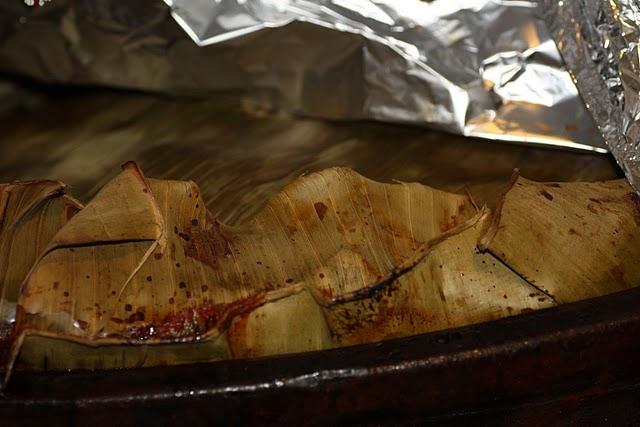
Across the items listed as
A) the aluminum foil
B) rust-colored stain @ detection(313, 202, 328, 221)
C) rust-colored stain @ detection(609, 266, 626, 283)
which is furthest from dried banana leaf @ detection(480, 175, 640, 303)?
the aluminum foil

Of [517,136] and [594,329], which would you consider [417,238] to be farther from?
[517,136]

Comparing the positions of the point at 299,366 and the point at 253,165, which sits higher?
the point at 299,366

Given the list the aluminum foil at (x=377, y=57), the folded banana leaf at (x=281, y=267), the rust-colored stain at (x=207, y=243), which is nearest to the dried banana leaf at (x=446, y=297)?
the folded banana leaf at (x=281, y=267)

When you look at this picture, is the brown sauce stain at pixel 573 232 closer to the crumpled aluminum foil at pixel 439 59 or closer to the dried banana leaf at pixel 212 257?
the dried banana leaf at pixel 212 257

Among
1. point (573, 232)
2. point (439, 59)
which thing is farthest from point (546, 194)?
point (439, 59)

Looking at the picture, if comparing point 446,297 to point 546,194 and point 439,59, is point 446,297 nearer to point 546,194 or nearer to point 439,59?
point 546,194

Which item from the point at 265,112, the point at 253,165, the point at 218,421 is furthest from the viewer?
the point at 265,112

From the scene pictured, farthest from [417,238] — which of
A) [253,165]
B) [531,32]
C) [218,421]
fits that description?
[531,32]
